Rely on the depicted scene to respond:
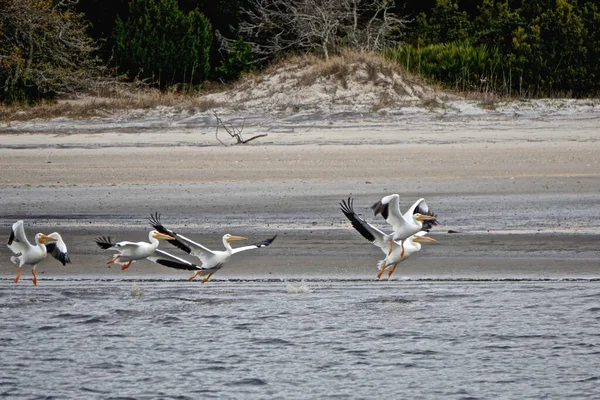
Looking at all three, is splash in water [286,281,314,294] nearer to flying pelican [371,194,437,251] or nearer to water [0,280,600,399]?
water [0,280,600,399]

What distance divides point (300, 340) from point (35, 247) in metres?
2.48

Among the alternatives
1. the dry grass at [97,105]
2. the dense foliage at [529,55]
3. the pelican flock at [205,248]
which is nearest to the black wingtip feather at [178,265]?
the pelican flock at [205,248]

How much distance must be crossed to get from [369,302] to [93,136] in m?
11.5

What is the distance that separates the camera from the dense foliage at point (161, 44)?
27.2 metres

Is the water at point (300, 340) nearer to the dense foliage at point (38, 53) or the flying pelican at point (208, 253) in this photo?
the flying pelican at point (208, 253)

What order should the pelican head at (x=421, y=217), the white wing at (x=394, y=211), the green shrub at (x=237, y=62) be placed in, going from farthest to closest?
the green shrub at (x=237, y=62)
the pelican head at (x=421, y=217)
the white wing at (x=394, y=211)

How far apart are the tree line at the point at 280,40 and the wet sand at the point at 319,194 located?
5.26 m

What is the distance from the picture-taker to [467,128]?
20078mm

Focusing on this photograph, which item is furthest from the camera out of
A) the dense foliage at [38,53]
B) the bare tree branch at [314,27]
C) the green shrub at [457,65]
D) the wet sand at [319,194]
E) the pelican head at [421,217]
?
the bare tree branch at [314,27]

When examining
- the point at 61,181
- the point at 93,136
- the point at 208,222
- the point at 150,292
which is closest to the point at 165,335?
the point at 150,292

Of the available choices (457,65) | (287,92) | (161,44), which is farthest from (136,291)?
(161,44)

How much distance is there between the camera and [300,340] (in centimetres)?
926

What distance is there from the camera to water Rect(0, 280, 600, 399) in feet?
26.9

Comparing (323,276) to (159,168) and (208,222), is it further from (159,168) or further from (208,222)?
(159,168)
